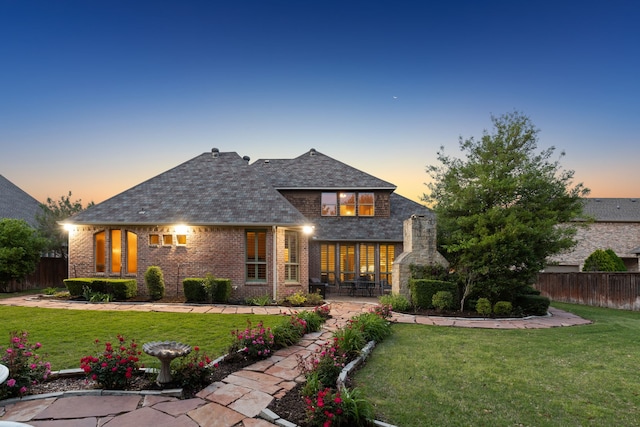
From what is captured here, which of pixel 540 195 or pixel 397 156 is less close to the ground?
pixel 397 156

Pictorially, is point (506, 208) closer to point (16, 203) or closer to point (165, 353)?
point (165, 353)

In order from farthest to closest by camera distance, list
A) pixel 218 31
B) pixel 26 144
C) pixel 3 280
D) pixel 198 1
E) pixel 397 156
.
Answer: pixel 397 156, pixel 26 144, pixel 3 280, pixel 218 31, pixel 198 1

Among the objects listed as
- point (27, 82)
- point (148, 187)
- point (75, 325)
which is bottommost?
point (75, 325)

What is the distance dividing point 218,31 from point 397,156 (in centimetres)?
1134

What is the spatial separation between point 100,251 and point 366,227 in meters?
12.3

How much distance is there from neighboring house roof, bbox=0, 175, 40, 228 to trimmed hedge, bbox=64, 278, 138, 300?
1501 centimetres

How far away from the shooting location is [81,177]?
2022 cm

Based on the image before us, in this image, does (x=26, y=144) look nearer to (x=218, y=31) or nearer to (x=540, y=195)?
(x=218, y=31)

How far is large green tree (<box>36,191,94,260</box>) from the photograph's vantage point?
→ 64.6ft

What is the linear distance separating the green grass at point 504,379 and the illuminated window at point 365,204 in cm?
1031

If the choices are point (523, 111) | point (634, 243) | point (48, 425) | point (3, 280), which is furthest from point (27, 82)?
point (634, 243)

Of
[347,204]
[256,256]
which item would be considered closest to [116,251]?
[256,256]

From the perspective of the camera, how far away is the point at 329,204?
19062mm

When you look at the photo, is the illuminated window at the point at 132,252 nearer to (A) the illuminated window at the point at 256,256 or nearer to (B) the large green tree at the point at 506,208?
(A) the illuminated window at the point at 256,256
